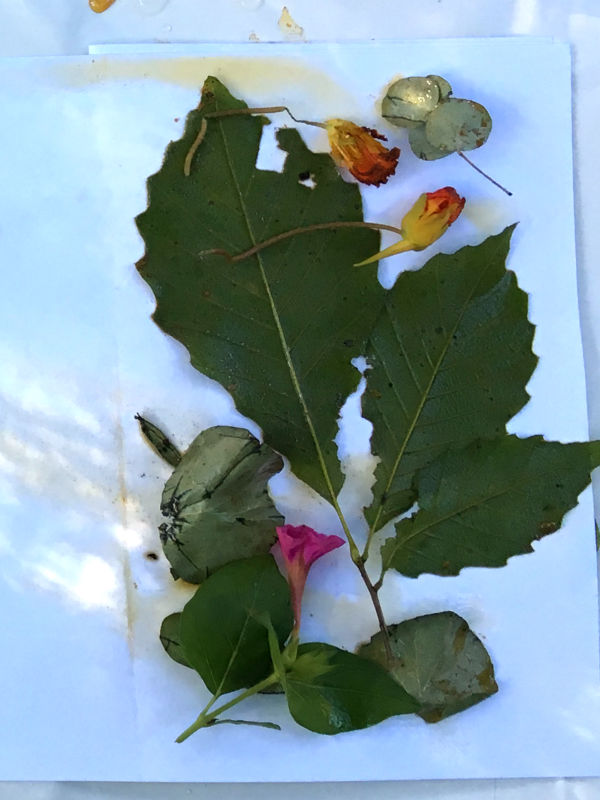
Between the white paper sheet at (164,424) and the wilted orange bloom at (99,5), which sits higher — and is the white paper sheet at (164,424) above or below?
below

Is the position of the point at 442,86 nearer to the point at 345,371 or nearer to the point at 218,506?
the point at 345,371

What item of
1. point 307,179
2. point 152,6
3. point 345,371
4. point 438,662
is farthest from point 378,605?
point 152,6

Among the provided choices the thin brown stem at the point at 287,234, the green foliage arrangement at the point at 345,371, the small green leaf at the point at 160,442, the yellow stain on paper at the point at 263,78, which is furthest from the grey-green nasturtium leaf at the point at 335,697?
the yellow stain on paper at the point at 263,78

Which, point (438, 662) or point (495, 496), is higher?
point (495, 496)

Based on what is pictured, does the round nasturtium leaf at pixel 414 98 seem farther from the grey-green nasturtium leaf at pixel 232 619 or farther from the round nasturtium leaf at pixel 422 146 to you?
the grey-green nasturtium leaf at pixel 232 619

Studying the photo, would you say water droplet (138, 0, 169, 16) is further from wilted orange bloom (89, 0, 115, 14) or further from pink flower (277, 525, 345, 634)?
pink flower (277, 525, 345, 634)

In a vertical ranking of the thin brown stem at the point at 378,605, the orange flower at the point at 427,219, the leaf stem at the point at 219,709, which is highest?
the orange flower at the point at 427,219
